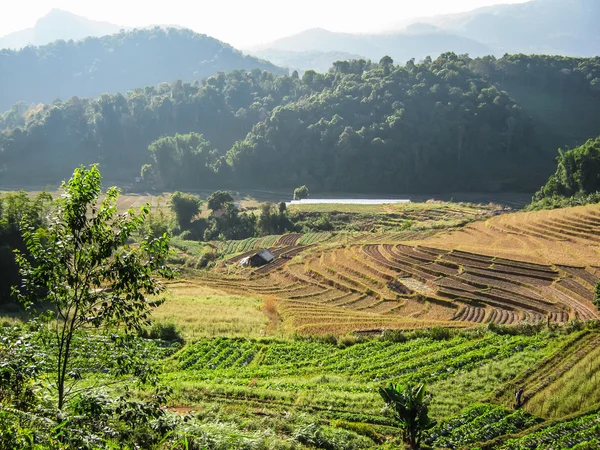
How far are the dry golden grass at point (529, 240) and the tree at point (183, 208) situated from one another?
37580mm

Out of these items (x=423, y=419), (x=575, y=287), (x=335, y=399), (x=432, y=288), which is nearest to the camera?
(x=423, y=419)

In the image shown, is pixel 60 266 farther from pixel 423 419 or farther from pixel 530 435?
pixel 530 435

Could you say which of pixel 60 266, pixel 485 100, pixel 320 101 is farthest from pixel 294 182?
pixel 60 266

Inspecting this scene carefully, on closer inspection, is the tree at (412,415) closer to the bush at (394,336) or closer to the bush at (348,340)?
the bush at (348,340)

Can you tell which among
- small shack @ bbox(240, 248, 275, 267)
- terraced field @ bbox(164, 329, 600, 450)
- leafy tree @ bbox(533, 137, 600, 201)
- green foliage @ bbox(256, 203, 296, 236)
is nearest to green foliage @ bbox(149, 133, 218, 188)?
green foliage @ bbox(256, 203, 296, 236)

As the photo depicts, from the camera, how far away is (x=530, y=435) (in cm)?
1372

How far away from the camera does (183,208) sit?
76.4 meters

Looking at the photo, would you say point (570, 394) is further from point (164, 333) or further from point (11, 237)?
point (11, 237)

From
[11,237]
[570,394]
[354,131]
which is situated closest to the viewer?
[570,394]

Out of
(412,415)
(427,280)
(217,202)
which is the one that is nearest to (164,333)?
(412,415)

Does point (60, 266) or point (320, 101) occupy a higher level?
point (320, 101)

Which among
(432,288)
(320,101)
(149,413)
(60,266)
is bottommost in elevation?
(432,288)

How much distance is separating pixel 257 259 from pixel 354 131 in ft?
207

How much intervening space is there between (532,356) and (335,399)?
887 cm
